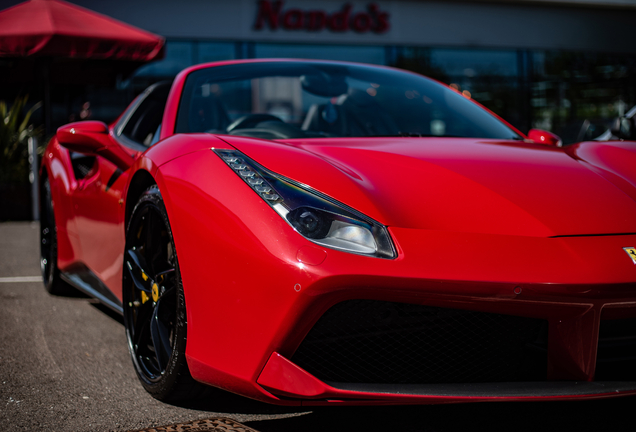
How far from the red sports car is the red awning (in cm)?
582

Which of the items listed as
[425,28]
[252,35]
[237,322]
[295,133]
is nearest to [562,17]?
[425,28]

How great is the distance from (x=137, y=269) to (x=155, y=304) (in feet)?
0.61

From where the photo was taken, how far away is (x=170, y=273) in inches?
80.0

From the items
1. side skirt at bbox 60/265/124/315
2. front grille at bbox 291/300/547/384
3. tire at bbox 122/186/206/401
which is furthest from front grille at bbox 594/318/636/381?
side skirt at bbox 60/265/124/315

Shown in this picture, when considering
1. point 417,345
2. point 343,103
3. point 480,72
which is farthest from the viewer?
point 480,72

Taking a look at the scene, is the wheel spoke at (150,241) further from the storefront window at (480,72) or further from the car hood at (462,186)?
the storefront window at (480,72)

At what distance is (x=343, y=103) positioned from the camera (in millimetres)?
3115

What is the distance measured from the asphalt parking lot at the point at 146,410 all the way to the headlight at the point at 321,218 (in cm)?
59

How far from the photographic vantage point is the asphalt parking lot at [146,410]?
1860 millimetres

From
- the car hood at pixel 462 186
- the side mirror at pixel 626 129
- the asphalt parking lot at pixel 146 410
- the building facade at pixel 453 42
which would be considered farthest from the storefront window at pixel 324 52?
the car hood at pixel 462 186

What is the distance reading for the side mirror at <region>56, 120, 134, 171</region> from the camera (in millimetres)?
2682

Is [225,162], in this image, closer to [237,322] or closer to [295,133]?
[237,322]

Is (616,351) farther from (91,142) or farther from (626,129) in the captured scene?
(91,142)

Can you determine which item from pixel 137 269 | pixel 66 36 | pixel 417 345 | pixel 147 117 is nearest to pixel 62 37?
pixel 66 36
